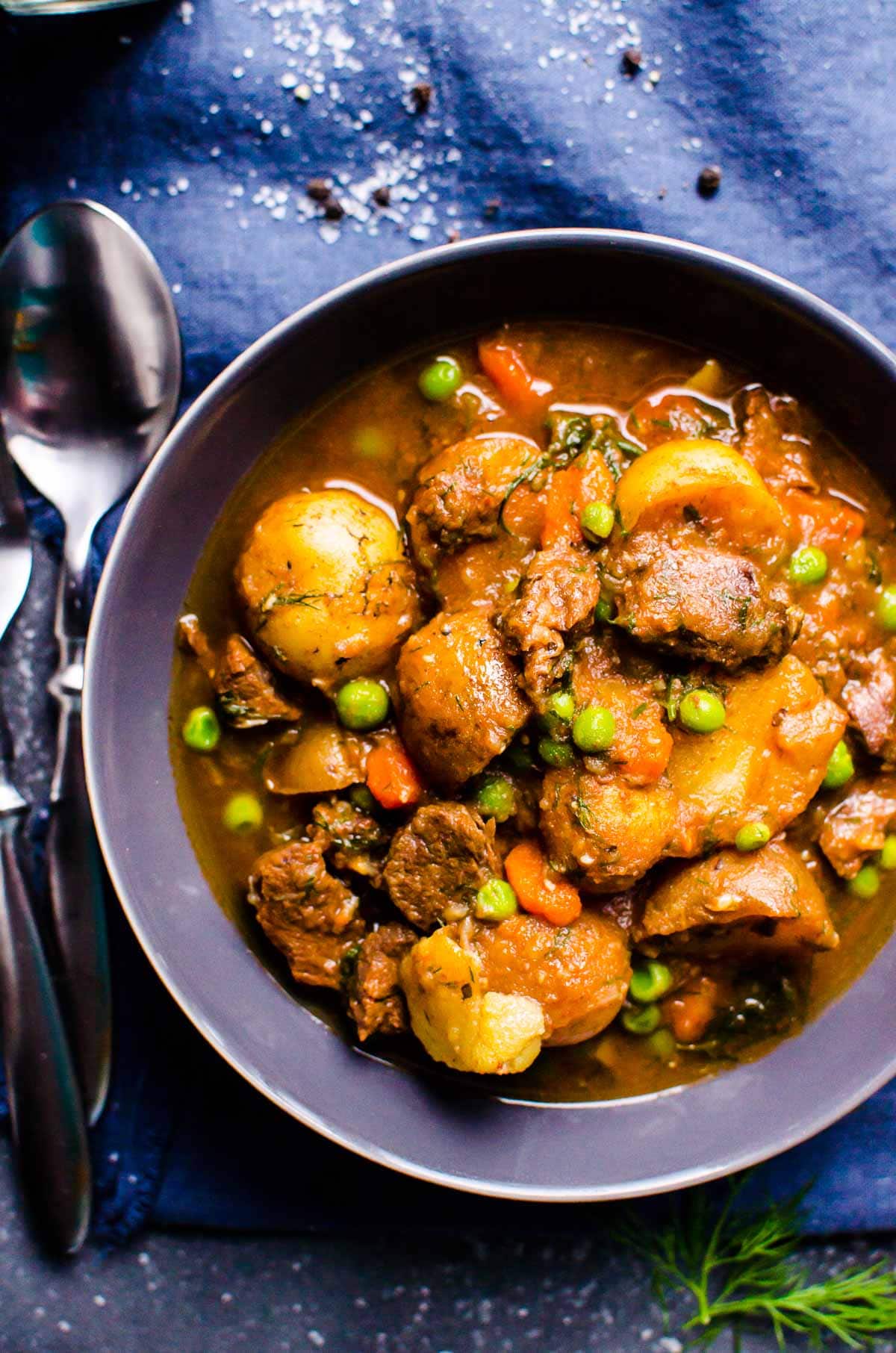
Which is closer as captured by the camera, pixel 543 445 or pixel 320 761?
pixel 320 761

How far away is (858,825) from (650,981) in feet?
2.46

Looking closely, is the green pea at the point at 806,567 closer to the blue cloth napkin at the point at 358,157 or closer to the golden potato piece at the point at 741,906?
the golden potato piece at the point at 741,906

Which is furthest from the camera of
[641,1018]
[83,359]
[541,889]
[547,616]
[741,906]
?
[83,359]

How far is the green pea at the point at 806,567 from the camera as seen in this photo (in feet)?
10.00

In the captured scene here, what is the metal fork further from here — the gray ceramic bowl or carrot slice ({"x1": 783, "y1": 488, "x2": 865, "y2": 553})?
carrot slice ({"x1": 783, "y1": 488, "x2": 865, "y2": 553})

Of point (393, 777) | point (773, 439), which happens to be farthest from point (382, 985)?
point (773, 439)

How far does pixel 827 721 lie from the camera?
2.89 meters

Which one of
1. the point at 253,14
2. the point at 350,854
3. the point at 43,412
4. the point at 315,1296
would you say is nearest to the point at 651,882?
the point at 350,854

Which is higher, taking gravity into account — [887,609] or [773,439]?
[773,439]

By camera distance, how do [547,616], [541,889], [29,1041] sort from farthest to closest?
1. [29,1041]
2. [541,889]
3. [547,616]

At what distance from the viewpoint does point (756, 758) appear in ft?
9.37

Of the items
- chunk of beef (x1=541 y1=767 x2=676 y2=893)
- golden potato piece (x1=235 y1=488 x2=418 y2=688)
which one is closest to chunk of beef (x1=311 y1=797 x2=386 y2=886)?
golden potato piece (x1=235 y1=488 x2=418 y2=688)

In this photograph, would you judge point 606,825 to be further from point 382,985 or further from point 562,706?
point 382,985

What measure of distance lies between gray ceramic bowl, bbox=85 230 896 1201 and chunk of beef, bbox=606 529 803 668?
0.69 metres
